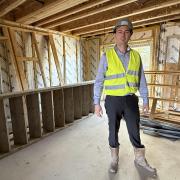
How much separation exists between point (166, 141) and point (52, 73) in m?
3.79

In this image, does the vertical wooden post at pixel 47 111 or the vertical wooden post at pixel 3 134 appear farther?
the vertical wooden post at pixel 47 111

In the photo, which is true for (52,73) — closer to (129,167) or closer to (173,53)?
(173,53)

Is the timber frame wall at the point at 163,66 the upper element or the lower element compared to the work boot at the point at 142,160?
upper

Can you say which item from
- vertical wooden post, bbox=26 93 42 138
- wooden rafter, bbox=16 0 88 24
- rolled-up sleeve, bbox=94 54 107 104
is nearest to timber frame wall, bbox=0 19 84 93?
wooden rafter, bbox=16 0 88 24

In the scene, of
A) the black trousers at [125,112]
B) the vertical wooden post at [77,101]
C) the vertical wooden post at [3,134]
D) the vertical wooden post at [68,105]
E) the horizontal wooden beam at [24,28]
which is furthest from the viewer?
the horizontal wooden beam at [24,28]

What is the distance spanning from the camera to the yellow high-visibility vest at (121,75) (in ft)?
5.52

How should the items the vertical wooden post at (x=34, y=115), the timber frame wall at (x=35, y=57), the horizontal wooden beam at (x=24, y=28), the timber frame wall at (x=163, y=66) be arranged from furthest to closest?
the timber frame wall at (x=163, y=66), the timber frame wall at (x=35, y=57), the horizontal wooden beam at (x=24, y=28), the vertical wooden post at (x=34, y=115)

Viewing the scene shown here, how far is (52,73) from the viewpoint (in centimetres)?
515

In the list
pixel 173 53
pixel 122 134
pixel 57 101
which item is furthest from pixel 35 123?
pixel 173 53

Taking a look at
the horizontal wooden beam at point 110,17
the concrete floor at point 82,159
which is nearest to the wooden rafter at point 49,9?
the horizontal wooden beam at point 110,17

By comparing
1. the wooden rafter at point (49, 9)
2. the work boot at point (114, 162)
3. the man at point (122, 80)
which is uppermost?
the wooden rafter at point (49, 9)

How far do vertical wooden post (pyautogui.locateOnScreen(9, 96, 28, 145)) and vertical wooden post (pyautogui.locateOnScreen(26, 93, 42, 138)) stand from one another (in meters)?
0.21

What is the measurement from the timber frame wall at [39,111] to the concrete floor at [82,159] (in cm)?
20

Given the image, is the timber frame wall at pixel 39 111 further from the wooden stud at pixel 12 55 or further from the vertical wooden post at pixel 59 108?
the wooden stud at pixel 12 55
